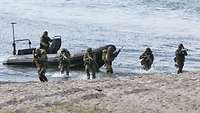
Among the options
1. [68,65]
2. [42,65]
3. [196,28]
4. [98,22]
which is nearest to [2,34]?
[98,22]

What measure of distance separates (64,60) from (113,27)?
82.3 feet

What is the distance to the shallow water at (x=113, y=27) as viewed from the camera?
34.3 metres

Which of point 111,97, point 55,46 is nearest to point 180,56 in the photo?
point 55,46

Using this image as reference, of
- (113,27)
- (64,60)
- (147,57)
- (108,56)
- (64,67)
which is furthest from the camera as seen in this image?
(113,27)

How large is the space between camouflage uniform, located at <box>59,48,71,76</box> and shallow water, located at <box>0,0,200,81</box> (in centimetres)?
59

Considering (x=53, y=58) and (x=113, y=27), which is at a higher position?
(x=113, y=27)

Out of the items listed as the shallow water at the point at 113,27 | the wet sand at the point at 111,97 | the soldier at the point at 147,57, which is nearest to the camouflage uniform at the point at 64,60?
the shallow water at the point at 113,27

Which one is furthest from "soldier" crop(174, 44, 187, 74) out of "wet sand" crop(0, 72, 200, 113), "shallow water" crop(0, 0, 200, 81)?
"wet sand" crop(0, 72, 200, 113)

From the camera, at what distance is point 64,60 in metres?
28.2

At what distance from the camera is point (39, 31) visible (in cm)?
5131

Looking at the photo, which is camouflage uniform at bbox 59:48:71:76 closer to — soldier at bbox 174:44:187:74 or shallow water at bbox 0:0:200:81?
shallow water at bbox 0:0:200:81

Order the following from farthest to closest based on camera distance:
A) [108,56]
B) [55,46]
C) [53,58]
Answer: [55,46] → [53,58] → [108,56]

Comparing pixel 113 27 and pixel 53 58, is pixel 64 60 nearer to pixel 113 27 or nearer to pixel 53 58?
pixel 53 58

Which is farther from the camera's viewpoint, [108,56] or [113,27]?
[113,27]
